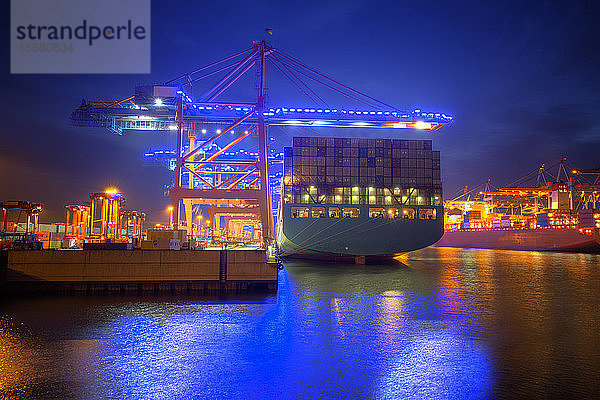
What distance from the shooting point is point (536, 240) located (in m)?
76.4

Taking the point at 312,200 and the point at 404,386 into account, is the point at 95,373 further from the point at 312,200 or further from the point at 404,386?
the point at 312,200

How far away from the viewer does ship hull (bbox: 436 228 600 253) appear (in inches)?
2697

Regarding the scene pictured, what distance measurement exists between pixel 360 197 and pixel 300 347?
31.0 m

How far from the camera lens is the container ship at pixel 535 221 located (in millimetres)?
70062

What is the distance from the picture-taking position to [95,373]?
10.2m

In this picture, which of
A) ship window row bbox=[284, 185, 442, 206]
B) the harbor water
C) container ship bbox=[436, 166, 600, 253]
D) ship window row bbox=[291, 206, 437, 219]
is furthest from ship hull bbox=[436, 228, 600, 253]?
the harbor water

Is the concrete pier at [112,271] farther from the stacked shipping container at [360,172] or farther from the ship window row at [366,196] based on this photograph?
the stacked shipping container at [360,172]

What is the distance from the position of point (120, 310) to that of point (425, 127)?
33167mm

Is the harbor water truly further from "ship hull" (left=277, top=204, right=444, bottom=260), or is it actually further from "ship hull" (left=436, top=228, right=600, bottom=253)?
"ship hull" (left=436, top=228, right=600, bottom=253)

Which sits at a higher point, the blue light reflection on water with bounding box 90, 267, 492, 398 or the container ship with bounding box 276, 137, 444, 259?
the container ship with bounding box 276, 137, 444, 259

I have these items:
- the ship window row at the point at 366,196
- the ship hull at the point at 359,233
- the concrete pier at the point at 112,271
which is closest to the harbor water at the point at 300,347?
the concrete pier at the point at 112,271

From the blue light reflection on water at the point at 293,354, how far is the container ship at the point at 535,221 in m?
66.2

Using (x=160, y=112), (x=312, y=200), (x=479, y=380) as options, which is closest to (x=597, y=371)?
(x=479, y=380)

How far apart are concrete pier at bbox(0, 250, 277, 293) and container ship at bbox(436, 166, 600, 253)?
7114 centimetres
